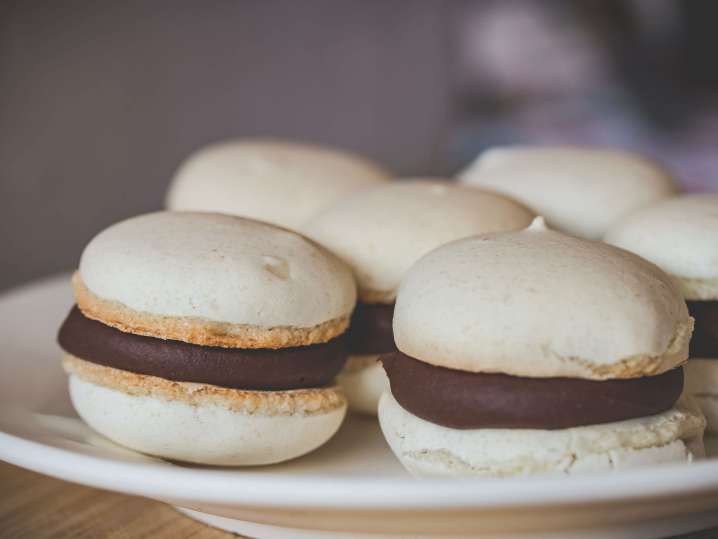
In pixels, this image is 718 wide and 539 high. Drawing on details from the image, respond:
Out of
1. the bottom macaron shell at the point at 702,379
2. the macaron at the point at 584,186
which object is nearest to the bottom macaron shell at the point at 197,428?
the bottom macaron shell at the point at 702,379

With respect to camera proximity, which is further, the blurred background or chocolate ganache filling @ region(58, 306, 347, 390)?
the blurred background

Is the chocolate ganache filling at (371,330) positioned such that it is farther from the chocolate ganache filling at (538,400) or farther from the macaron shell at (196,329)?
the chocolate ganache filling at (538,400)

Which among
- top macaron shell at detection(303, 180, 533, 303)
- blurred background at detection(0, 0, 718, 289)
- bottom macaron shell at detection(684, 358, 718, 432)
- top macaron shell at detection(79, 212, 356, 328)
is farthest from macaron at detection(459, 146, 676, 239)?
blurred background at detection(0, 0, 718, 289)

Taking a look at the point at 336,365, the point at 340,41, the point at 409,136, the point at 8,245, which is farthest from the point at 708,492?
the point at 409,136

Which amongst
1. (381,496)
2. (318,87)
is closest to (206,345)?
(381,496)

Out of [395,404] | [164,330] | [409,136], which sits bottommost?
[409,136]

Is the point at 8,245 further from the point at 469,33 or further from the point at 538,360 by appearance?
the point at 469,33

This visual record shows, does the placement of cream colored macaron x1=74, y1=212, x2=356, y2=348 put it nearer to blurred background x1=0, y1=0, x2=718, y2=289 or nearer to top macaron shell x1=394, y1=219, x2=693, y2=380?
top macaron shell x1=394, y1=219, x2=693, y2=380
